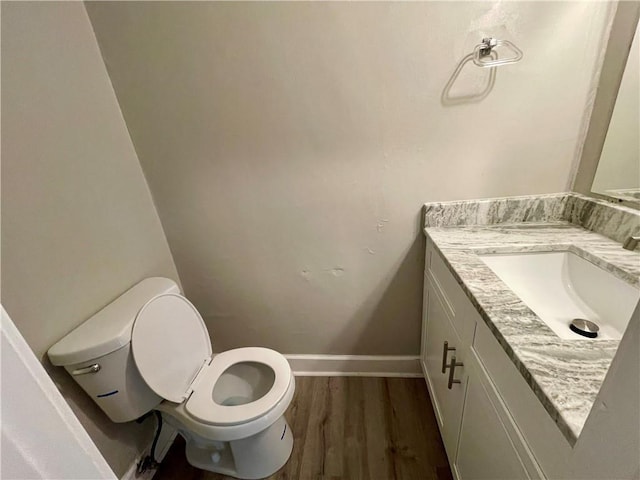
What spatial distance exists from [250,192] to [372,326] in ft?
3.07

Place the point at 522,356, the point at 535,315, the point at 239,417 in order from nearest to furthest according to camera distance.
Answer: the point at 522,356 → the point at 535,315 → the point at 239,417

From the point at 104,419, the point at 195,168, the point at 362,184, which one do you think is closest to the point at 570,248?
the point at 362,184

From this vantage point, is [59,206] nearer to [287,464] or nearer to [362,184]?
[362,184]

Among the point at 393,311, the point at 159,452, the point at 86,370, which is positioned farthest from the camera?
the point at 393,311

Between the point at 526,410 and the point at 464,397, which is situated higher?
the point at 526,410

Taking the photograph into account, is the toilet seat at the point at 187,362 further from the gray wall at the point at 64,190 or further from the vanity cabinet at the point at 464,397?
the vanity cabinet at the point at 464,397

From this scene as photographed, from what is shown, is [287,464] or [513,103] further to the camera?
[287,464]

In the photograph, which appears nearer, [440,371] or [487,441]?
[487,441]

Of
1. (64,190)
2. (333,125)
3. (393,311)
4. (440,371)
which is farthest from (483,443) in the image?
(64,190)

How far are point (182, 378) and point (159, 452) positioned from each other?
1.64 feet

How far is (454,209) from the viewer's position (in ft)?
3.92

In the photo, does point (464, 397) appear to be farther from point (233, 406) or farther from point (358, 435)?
point (233, 406)

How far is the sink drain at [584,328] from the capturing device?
2.42 ft

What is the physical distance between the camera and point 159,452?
1.28 meters
